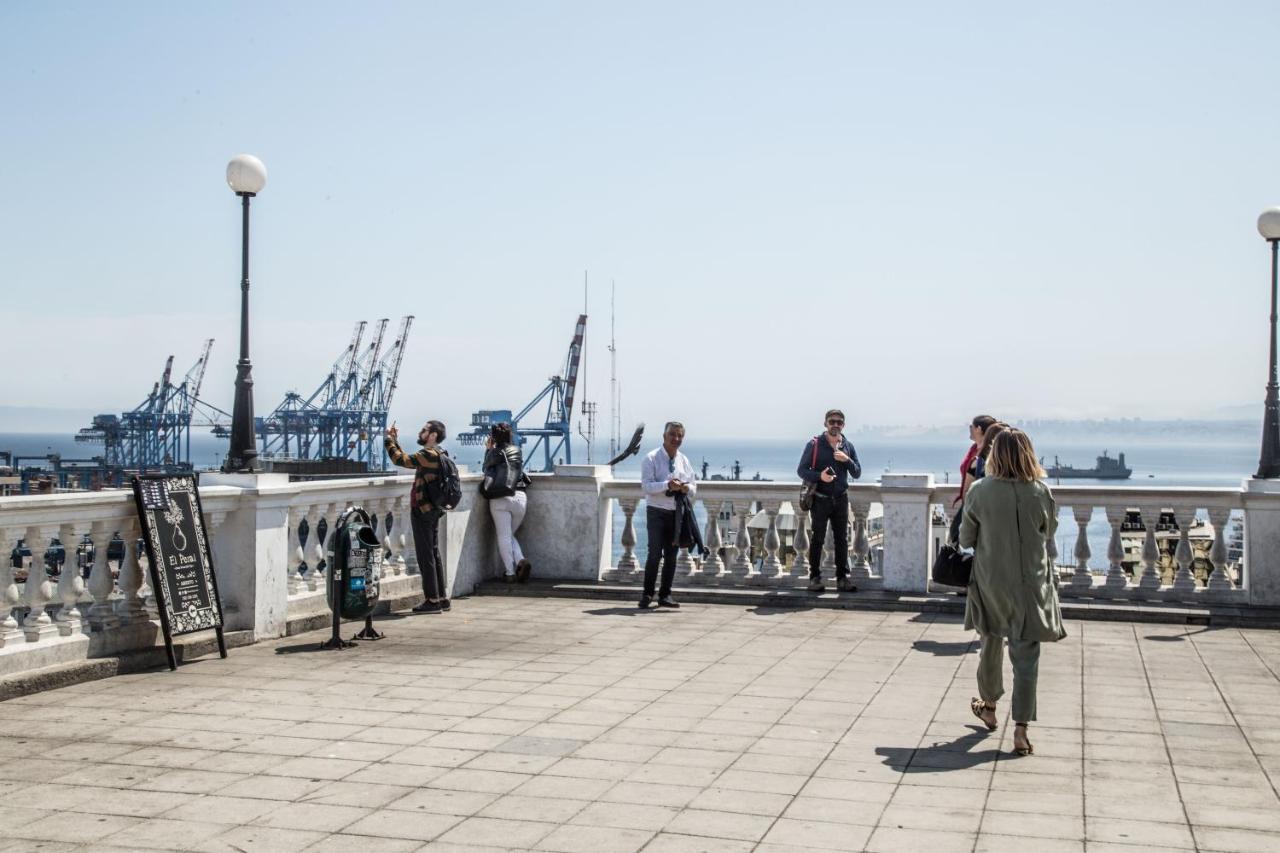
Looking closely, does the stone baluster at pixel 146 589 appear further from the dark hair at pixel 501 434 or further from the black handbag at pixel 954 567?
the black handbag at pixel 954 567

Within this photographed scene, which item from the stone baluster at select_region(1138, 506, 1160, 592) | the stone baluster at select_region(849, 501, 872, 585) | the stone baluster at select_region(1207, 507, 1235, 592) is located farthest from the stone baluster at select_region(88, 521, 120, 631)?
the stone baluster at select_region(1207, 507, 1235, 592)

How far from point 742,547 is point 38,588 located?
6705 millimetres

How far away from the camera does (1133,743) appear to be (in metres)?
6.91

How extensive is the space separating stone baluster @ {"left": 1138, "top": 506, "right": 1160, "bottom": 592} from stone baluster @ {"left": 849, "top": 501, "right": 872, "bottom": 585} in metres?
2.43

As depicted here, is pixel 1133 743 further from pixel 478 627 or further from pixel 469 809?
pixel 478 627

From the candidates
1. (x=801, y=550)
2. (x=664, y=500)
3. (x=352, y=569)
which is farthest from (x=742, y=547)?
(x=352, y=569)

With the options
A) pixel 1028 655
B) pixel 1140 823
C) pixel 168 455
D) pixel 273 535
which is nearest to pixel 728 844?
pixel 1140 823

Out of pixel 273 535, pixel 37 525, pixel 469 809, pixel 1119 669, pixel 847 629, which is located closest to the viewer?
pixel 469 809

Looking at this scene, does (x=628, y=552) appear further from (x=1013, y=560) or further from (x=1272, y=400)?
(x=1013, y=560)

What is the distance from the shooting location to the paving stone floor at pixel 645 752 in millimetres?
5281

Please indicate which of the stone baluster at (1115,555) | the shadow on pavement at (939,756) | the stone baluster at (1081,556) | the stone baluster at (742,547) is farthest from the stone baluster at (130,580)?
the stone baluster at (1115,555)

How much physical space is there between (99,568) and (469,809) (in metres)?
4.17

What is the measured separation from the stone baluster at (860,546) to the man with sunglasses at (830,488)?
0.47 feet

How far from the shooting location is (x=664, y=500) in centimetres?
1231
